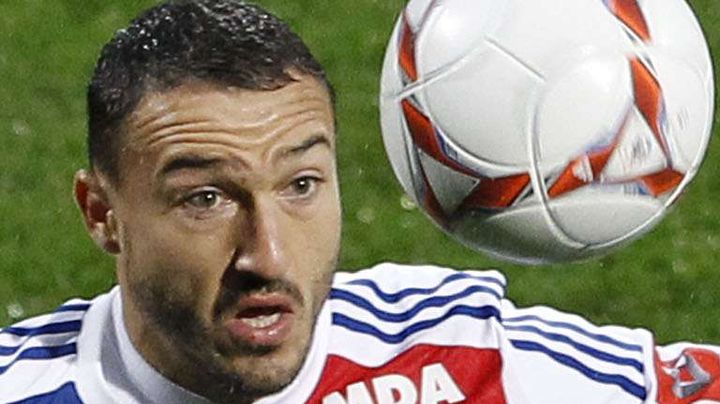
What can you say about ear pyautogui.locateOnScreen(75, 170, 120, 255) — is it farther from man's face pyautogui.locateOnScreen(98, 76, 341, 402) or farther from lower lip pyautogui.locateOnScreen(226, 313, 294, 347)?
lower lip pyautogui.locateOnScreen(226, 313, 294, 347)

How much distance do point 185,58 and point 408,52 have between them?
1.80ft

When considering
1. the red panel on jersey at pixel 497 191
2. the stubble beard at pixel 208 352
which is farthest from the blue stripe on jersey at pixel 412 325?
the red panel on jersey at pixel 497 191

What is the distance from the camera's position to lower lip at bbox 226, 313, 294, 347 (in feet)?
18.6

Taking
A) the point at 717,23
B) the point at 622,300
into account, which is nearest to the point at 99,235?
the point at 622,300

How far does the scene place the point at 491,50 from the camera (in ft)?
19.2

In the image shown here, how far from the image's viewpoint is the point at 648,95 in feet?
19.3

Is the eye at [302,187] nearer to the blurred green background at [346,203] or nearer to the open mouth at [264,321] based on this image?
the open mouth at [264,321]

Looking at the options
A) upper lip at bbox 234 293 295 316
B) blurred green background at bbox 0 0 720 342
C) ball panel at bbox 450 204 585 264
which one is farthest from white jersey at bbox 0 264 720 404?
blurred green background at bbox 0 0 720 342

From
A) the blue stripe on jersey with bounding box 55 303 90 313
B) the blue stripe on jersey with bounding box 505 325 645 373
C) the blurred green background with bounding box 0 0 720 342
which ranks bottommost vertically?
the blurred green background with bounding box 0 0 720 342

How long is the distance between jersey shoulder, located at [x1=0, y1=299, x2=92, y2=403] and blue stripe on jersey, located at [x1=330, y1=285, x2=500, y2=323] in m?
0.67

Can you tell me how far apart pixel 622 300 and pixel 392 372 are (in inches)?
109

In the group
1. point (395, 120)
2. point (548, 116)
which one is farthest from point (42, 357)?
point (548, 116)

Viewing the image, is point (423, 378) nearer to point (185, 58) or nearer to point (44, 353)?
point (44, 353)

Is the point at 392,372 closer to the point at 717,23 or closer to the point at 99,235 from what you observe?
the point at 99,235
